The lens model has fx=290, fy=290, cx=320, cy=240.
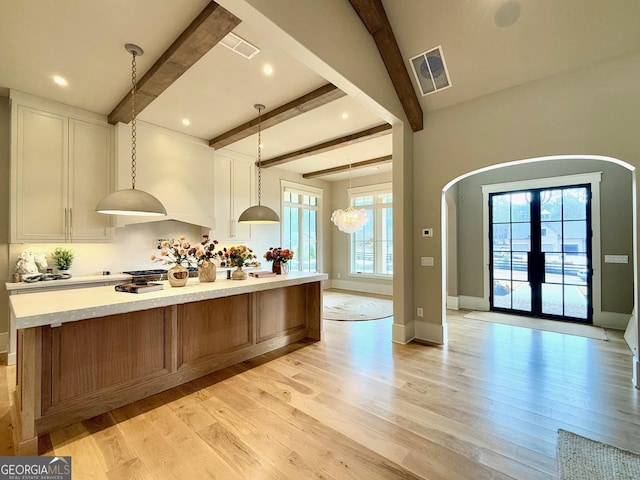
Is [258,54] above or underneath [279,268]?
above

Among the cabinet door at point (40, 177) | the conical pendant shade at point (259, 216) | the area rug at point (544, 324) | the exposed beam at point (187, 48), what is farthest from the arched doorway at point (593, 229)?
the cabinet door at point (40, 177)

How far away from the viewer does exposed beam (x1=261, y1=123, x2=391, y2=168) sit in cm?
466

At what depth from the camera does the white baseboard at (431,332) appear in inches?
153

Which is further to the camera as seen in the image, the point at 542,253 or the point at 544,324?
the point at 542,253

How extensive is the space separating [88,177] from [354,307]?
495cm

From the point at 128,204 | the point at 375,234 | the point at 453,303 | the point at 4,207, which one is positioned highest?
the point at 4,207

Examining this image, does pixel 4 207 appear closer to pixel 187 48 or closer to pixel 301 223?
pixel 187 48

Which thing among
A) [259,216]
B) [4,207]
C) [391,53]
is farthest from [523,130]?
[4,207]

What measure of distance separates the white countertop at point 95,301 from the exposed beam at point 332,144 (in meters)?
3.16

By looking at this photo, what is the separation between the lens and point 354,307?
6020 millimetres

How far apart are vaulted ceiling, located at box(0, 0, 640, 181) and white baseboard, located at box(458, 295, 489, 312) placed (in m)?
3.74

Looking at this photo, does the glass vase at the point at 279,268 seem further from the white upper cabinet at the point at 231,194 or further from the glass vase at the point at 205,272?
the white upper cabinet at the point at 231,194

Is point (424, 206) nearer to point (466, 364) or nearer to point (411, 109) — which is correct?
point (411, 109)

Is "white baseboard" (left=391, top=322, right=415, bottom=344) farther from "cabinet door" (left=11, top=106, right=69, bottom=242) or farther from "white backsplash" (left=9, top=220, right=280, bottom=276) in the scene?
"cabinet door" (left=11, top=106, right=69, bottom=242)
